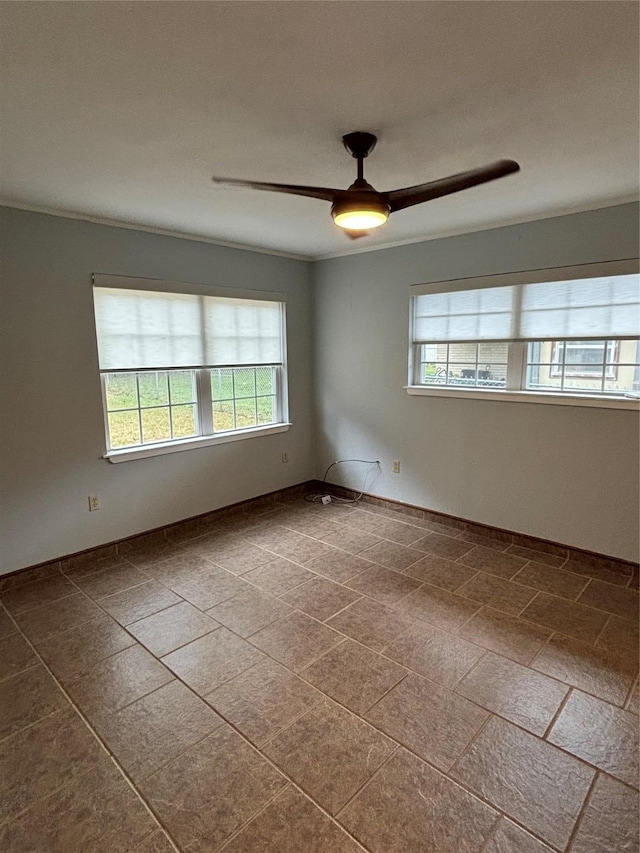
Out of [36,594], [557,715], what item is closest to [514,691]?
[557,715]

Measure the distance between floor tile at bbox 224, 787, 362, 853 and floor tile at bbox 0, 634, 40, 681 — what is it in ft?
4.81

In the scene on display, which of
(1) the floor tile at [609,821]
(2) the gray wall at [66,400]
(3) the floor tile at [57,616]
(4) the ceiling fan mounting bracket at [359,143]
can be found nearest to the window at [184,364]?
(2) the gray wall at [66,400]

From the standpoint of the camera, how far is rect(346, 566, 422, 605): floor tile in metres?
2.98

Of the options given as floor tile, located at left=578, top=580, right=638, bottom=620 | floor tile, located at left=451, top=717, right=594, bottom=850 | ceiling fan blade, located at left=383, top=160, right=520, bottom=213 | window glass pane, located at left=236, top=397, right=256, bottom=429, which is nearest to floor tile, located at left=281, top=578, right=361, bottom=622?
floor tile, located at left=451, top=717, right=594, bottom=850

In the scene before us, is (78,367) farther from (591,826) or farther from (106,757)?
(591,826)

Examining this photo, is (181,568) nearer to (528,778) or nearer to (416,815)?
(416,815)

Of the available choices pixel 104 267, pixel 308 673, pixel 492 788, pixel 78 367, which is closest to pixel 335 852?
pixel 492 788

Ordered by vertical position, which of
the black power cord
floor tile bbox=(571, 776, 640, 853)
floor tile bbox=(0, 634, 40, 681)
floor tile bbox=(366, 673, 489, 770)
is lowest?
floor tile bbox=(571, 776, 640, 853)

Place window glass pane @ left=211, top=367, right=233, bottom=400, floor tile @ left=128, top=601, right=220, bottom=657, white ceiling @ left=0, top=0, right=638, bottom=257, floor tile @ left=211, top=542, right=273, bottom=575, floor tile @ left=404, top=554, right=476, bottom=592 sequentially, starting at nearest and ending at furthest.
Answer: white ceiling @ left=0, top=0, right=638, bottom=257
floor tile @ left=128, top=601, right=220, bottom=657
floor tile @ left=404, top=554, right=476, bottom=592
floor tile @ left=211, top=542, right=273, bottom=575
window glass pane @ left=211, top=367, right=233, bottom=400

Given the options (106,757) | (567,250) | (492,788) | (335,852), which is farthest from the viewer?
(567,250)

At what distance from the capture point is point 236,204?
2.99m

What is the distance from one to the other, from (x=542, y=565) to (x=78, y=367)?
356 cm

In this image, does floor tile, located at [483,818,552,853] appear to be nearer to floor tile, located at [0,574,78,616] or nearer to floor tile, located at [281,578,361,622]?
floor tile, located at [281,578,361,622]

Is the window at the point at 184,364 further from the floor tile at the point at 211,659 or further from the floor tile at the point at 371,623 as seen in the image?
the floor tile at the point at 371,623
